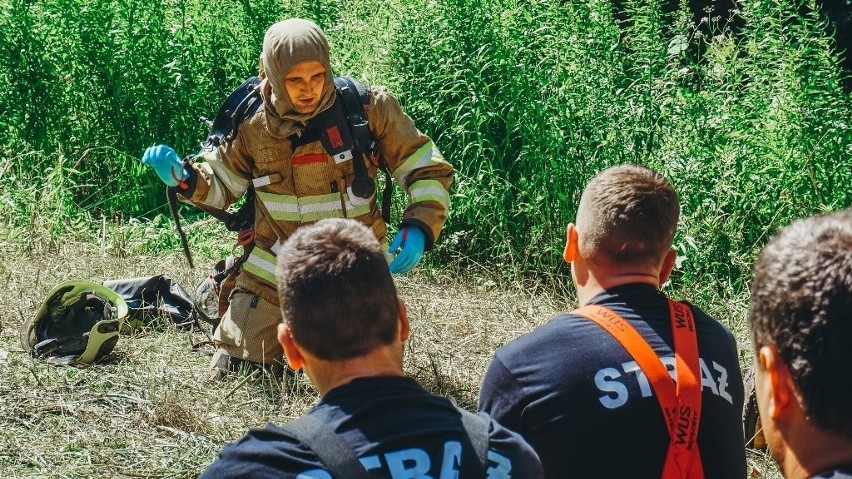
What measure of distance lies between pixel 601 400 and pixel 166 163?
263 cm

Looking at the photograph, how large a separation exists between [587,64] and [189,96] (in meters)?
2.80

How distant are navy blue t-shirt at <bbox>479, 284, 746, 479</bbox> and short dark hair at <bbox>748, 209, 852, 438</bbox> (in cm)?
90

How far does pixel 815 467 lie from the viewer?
4.83ft

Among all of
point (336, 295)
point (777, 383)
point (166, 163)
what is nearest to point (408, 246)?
point (166, 163)

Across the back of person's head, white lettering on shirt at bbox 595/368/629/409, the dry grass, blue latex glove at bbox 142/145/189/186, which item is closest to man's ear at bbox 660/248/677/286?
the back of person's head

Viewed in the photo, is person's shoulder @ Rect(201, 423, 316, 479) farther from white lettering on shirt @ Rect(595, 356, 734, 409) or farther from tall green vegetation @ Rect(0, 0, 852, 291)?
tall green vegetation @ Rect(0, 0, 852, 291)

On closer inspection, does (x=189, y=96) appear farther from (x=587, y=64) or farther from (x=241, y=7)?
(x=587, y=64)

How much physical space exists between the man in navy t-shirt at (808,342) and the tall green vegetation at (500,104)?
426 centimetres

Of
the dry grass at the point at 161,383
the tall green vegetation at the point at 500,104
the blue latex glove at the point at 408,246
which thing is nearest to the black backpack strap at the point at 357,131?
the blue latex glove at the point at 408,246

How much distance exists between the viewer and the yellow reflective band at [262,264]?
4883mm

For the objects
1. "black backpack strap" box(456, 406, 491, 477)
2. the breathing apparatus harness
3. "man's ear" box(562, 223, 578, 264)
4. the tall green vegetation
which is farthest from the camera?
the tall green vegetation

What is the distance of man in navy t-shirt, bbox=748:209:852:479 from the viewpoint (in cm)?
143

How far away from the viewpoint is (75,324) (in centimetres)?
522

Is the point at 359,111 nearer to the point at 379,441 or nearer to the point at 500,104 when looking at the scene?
the point at 500,104
